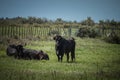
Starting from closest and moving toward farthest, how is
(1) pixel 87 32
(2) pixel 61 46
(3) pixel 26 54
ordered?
1. (3) pixel 26 54
2. (2) pixel 61 46
3. (1) pixel 87 32

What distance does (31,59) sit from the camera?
20297 mm

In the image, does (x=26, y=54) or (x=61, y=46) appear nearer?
(x=26, y=54)

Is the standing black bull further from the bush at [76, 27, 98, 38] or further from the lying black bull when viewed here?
the bush at [76, 27, 98, 38]

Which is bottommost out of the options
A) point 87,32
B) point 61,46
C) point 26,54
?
point 26,54

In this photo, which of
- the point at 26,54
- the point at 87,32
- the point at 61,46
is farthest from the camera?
the point at 87,32

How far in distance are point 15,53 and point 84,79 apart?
28.3 feet

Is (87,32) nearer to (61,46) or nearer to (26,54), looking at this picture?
(61,46)

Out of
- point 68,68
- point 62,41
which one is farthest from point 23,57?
point 68,68

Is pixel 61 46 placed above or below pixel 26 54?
above

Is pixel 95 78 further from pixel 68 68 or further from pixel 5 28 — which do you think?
pixel 5 28

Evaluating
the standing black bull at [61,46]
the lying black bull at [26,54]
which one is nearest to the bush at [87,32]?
the standing black bull at [61,46]

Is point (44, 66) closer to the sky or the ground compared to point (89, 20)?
closer to the ground

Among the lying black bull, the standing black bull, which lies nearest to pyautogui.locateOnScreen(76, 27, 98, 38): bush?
the standing black bull

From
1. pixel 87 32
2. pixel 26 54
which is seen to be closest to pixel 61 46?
pixel 26 54
